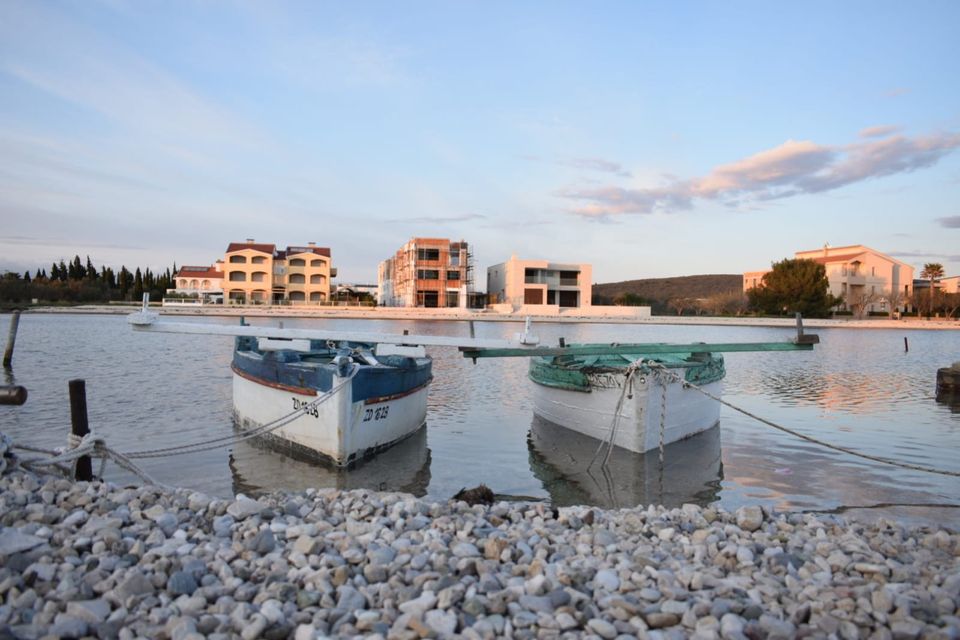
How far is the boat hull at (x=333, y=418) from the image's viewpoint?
1055cm

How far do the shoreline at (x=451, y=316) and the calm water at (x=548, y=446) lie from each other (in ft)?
139

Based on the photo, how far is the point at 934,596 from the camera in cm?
471

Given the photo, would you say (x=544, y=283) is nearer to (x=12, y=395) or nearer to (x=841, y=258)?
(x=841, y=258)

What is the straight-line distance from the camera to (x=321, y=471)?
1065 cm

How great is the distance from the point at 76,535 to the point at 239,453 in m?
6.77

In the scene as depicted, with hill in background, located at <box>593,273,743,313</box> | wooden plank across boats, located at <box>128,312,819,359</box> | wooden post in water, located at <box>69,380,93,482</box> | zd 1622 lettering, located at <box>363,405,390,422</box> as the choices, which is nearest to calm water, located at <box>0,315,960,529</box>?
zd 1622 lettering, located at <box>363,405,390,422</box>

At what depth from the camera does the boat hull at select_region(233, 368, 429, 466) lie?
10547 mm

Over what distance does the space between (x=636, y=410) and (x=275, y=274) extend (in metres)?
78.0

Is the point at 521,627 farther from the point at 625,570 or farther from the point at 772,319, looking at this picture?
the point at 772,319

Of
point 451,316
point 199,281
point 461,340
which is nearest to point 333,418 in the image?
point 461,340

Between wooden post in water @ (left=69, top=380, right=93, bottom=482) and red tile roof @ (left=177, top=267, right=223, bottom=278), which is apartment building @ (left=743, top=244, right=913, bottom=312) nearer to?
red tile roof @ (left=177, top=267, right=223, bottom=278)

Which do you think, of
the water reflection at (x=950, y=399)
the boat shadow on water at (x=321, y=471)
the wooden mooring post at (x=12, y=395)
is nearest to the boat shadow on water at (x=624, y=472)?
the boat shadow on water at (x=321, y=471)

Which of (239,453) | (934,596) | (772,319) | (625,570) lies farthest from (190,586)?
(772,319)

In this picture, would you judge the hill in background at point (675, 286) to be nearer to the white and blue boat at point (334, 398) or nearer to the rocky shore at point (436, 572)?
the white and blue boat at point (334, 398)
